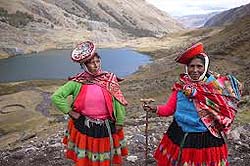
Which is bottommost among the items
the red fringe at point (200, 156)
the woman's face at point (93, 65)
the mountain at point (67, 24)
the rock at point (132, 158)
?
the rock at point (132, 158)

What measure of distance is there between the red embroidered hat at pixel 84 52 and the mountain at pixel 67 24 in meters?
55.8

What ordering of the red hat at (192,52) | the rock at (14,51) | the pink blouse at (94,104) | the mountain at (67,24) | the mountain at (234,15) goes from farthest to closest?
the mountain at (234,15) → the mountain at (67,24) → the rock at (14,51) → the pink blouse at (94,104) → the red hat at (192,52)

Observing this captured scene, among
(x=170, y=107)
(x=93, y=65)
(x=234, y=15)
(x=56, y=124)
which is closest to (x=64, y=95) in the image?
(x=93, y=65)

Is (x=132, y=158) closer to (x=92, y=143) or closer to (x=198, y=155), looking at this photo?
(x=92, y=143)

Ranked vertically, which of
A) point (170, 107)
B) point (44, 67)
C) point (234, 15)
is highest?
point (234, 15)

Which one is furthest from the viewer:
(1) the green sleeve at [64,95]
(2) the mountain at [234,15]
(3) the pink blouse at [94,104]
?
(2) the mountain at [234,15]

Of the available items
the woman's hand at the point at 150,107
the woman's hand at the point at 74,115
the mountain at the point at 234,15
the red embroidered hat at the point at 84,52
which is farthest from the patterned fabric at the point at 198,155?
the mountain at the point at 234,15

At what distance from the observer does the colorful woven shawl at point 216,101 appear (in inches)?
153

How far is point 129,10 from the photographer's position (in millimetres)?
132000

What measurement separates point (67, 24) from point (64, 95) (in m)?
86.4

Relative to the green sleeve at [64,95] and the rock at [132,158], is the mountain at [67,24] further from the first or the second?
the green sleeve at [64,95]

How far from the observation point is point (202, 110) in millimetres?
3916

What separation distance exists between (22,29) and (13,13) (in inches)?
469

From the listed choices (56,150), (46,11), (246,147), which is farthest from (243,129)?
(46,11)
